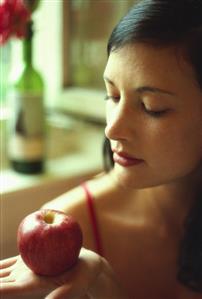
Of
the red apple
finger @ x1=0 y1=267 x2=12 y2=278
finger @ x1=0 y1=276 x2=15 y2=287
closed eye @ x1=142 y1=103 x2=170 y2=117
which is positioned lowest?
finger @ x1=0 y1=267 x2=12 y2=278

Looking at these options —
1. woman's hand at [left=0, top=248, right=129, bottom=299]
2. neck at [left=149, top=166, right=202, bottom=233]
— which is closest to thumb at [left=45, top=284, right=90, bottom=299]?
woman's hand at [left=0, top=248, right=129, bottom=299]

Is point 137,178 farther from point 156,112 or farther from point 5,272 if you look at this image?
point 5,272

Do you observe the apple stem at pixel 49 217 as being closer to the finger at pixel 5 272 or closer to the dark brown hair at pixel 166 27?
the finger at pixel 5 272

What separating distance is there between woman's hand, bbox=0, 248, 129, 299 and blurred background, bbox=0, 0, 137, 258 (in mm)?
431

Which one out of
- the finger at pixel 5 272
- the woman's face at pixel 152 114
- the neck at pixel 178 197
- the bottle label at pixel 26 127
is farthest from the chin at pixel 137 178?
the bottle label at pixel 26 127

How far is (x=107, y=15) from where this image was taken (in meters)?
1.31

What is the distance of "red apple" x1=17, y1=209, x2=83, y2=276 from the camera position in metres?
0.66

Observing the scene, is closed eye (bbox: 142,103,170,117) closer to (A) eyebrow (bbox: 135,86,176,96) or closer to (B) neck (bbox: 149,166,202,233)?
(A) eyebrow (bbox: 135,86,176,96)

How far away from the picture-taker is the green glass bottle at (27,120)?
1091 mm

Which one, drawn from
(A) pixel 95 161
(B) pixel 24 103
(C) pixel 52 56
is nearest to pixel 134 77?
(B) pixel 24 103

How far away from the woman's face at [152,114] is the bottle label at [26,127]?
0.34 meters

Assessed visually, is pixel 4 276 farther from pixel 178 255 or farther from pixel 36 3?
pixel 36 3

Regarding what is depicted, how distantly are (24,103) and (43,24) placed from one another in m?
0.42

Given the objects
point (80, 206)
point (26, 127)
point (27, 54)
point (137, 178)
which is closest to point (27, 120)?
point (26, 127)
